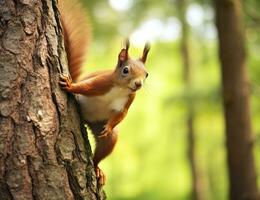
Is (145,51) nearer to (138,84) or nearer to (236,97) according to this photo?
(138,84)

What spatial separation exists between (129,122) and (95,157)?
33.8ft

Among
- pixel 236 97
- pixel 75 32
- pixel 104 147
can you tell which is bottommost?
pixel 104 147

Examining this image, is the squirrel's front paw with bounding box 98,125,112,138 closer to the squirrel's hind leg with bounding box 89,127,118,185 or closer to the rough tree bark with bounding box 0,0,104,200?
the squirrel's hind leg with bounding box 89,127,118,185

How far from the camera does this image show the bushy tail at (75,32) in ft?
8.20

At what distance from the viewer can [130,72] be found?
101 inches

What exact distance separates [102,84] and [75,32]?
253 mm

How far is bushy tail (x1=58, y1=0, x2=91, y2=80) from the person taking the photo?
250 cm

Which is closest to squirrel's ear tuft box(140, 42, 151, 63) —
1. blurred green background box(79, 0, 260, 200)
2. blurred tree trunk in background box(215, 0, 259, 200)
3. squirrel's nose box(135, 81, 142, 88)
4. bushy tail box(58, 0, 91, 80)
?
squirrel's nose box(135, 81, 142, 88)

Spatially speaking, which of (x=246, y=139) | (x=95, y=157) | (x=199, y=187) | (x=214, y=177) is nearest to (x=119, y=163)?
(x=214, y=177)

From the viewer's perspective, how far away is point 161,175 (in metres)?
13.3

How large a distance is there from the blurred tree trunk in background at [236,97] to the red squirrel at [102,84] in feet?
4.61

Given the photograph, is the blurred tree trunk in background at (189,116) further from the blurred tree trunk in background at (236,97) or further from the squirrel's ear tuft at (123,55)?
the squirrel's ear tuft at (123,55)

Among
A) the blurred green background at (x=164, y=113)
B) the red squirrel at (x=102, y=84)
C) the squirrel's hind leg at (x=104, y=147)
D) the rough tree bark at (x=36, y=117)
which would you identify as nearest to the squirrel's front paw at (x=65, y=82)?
the rough tree bark at (x=36, y=117)

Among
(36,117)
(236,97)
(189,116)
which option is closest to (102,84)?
(36,117)
